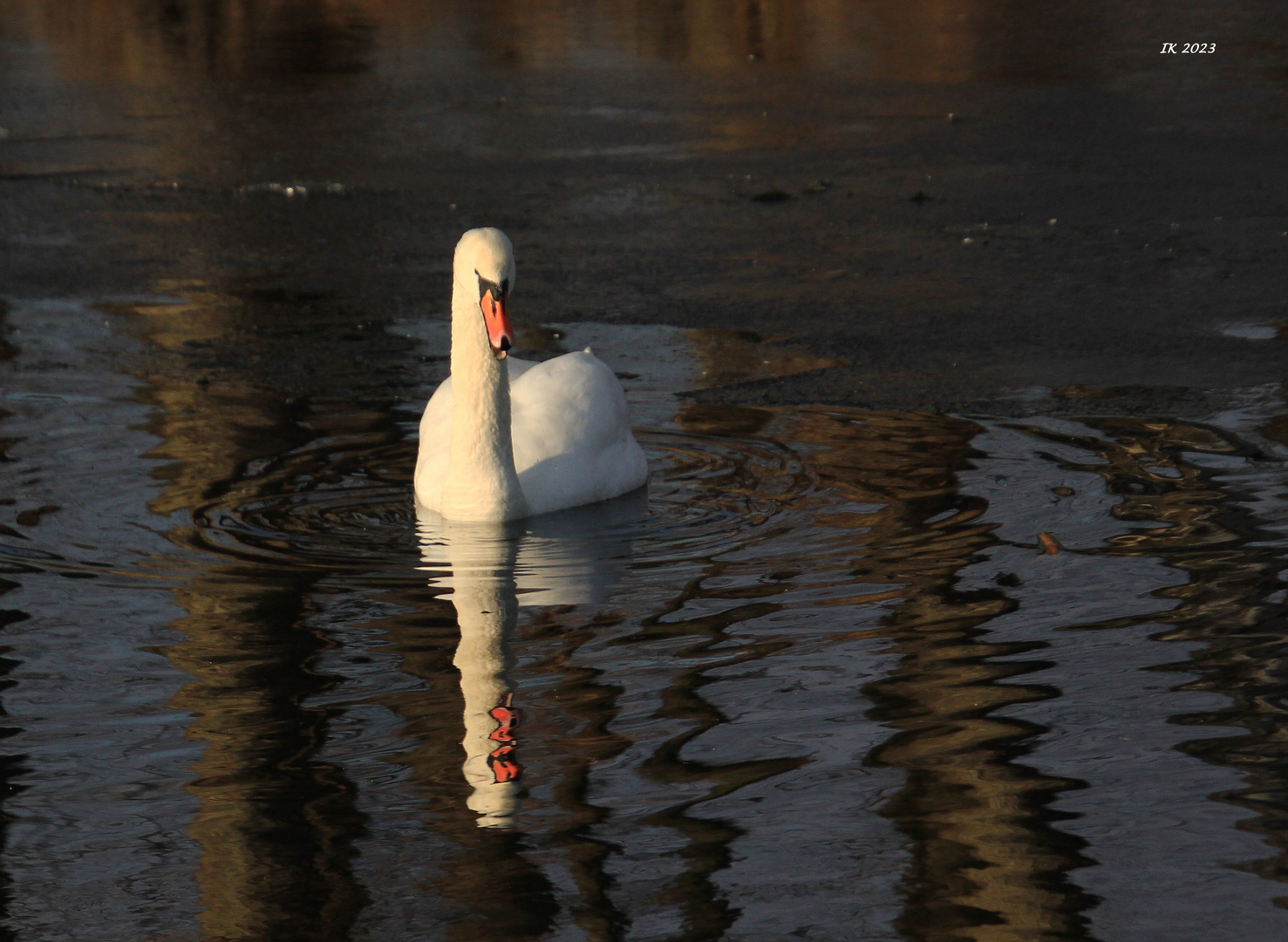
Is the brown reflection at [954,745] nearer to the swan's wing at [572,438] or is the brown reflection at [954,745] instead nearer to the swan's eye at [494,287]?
the swan's wing at [572,438]

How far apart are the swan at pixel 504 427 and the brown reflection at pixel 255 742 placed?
793mm

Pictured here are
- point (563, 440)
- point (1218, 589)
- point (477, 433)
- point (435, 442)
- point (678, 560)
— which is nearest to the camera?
point (1218, 589)

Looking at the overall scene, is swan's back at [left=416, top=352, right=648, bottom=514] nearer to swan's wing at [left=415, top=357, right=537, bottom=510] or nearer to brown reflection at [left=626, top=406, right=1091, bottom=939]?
swan's wing at [left=415, top=357, right=537, bottom=510]

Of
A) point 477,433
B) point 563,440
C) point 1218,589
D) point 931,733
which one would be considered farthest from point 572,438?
point 931,733

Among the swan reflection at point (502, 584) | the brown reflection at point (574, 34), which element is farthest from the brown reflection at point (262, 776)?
the brown reflection at point (574, 34)

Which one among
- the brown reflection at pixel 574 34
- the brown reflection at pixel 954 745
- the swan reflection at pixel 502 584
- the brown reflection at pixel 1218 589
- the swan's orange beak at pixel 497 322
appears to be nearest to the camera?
the brown reflection at pixel 954 745

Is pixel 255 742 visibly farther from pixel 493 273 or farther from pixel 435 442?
pixel 435 442

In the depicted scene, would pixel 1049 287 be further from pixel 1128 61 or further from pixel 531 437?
pixel 1128 61

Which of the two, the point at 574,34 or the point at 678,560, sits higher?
the point at 574,34

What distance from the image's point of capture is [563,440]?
7.13 meters

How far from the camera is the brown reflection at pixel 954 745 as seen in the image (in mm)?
3707

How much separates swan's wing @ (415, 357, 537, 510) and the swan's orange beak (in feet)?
0.63

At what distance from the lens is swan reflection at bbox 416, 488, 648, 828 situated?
444 centimetres

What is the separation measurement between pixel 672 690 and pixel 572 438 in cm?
242
